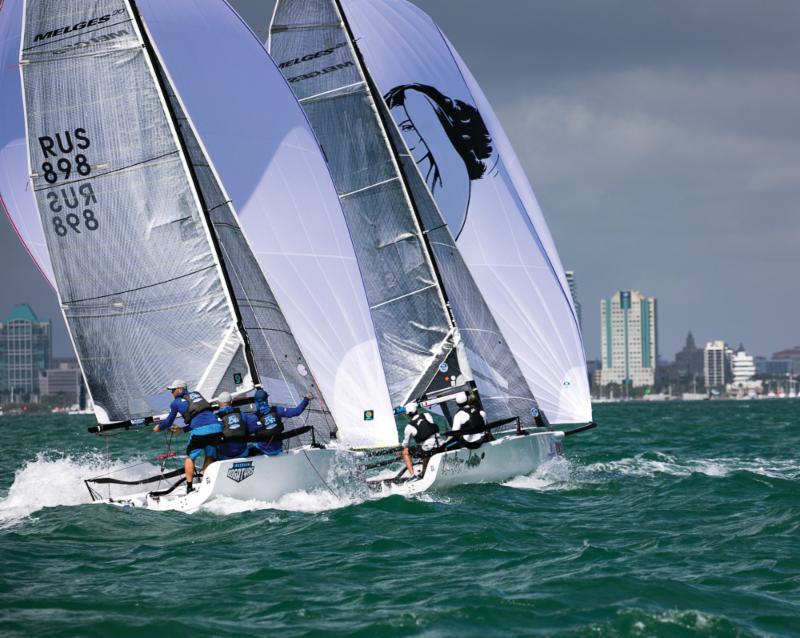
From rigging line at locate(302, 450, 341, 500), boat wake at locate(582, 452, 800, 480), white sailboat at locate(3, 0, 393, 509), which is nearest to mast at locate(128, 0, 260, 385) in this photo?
white sailboat at locate(3, 0, 393, 509)

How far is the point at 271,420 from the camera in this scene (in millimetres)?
13008

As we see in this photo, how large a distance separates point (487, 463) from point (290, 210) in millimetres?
3954

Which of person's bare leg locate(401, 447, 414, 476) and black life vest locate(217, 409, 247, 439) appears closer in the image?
black life vest locate(217, 409, 247, 439)

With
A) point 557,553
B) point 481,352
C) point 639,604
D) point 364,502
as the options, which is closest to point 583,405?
point 481,352

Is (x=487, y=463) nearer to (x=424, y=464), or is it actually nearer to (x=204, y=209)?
(x=424, y=464)

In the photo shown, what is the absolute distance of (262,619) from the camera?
7.80 metres

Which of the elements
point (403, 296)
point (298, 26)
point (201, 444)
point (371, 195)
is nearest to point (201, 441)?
point (201, 444)

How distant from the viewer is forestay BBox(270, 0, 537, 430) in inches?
685

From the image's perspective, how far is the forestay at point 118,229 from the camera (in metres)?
13.5

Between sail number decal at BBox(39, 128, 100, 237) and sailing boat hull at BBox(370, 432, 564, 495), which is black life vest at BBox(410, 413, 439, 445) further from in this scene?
sail number decal at BBox(39, 128, 100, 237)

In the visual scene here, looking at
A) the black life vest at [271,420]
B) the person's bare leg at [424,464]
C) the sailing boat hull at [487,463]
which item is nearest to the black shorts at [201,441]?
the black life vest at [271,420]

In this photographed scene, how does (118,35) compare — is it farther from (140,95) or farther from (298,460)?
(298,460)

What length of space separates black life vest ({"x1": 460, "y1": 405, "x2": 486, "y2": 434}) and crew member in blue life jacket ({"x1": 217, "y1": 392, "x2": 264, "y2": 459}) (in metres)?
3.12

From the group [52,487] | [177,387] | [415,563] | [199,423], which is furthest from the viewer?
[52,487]
